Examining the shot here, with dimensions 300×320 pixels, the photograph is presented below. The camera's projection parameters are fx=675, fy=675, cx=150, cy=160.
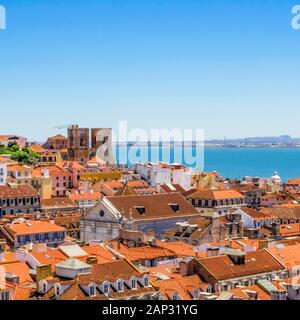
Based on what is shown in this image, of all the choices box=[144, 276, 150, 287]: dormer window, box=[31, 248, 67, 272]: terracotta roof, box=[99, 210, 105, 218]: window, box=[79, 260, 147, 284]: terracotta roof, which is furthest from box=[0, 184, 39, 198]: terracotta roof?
box=[144, 276, 150, 287]: dormer window

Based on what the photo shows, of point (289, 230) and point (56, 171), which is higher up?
point (56, 171)

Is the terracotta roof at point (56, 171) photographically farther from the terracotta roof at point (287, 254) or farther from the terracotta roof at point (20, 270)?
the terracotta roof at point (20, 270)

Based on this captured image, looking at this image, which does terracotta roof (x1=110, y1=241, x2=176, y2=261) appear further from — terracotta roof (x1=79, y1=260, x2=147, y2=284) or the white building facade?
the white building facade

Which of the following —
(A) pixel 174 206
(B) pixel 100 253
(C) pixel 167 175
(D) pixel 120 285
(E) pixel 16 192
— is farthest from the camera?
(C) pixel 167 175

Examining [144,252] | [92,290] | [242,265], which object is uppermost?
[92,290]

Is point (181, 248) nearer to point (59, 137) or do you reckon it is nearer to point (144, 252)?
point (144, 252)

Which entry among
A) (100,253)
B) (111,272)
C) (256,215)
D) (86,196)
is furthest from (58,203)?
(111,272)
